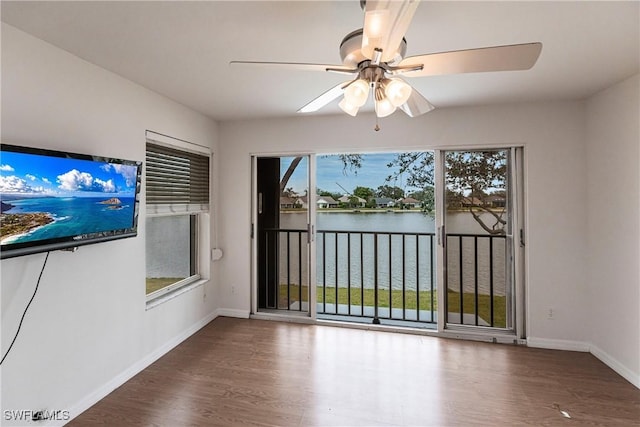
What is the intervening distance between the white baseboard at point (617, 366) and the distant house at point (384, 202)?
92.4 inches

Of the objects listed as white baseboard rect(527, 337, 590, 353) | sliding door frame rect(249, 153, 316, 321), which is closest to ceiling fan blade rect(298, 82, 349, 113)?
sliding door frame rect(249, 153, 316, 321)

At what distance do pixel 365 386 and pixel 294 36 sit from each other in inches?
94.4

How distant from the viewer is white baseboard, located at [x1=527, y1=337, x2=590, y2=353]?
300cm

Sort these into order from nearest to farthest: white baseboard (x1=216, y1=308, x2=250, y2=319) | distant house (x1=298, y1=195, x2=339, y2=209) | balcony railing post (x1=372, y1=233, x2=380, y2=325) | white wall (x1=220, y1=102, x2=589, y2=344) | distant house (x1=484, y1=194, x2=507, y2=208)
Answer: white wall (x1=220, y1=102, x2=589, y2=344)
distant house (x1=484, y1=194, x2=507, y2=208)
white baseboard (x1=216, y1=308, x2=250, y2=319)
balcony railing post (x1=372, y1=233, x2=380, y2=325)
distant house (x1=298, y1=195, x2=339, y2=209)

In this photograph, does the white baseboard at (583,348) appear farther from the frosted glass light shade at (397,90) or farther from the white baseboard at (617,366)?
the frosted glass light shade at (397,90)

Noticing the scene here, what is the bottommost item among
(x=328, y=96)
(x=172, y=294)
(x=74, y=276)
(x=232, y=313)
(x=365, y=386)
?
(x=365, y=386)

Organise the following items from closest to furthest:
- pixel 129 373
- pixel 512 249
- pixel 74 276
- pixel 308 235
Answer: pixel 74 276 < pixel 129 373 < pixel 512 249 < pixel 308 235

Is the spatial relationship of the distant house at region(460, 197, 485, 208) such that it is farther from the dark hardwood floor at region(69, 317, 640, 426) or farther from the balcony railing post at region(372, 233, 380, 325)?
the dark hardwood floor at region(69, 317, 640, 426)

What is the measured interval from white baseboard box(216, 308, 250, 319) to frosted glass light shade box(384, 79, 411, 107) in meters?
3.09

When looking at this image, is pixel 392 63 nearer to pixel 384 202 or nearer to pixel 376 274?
pixel 384 202

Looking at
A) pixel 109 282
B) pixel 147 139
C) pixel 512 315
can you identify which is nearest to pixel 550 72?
pixel 512 315

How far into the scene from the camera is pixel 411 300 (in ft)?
13.2

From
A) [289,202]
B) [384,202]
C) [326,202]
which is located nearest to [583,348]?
[384,202]

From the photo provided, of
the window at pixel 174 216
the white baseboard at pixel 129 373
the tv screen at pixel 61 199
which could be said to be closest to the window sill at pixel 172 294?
the window at pixel 174 216
